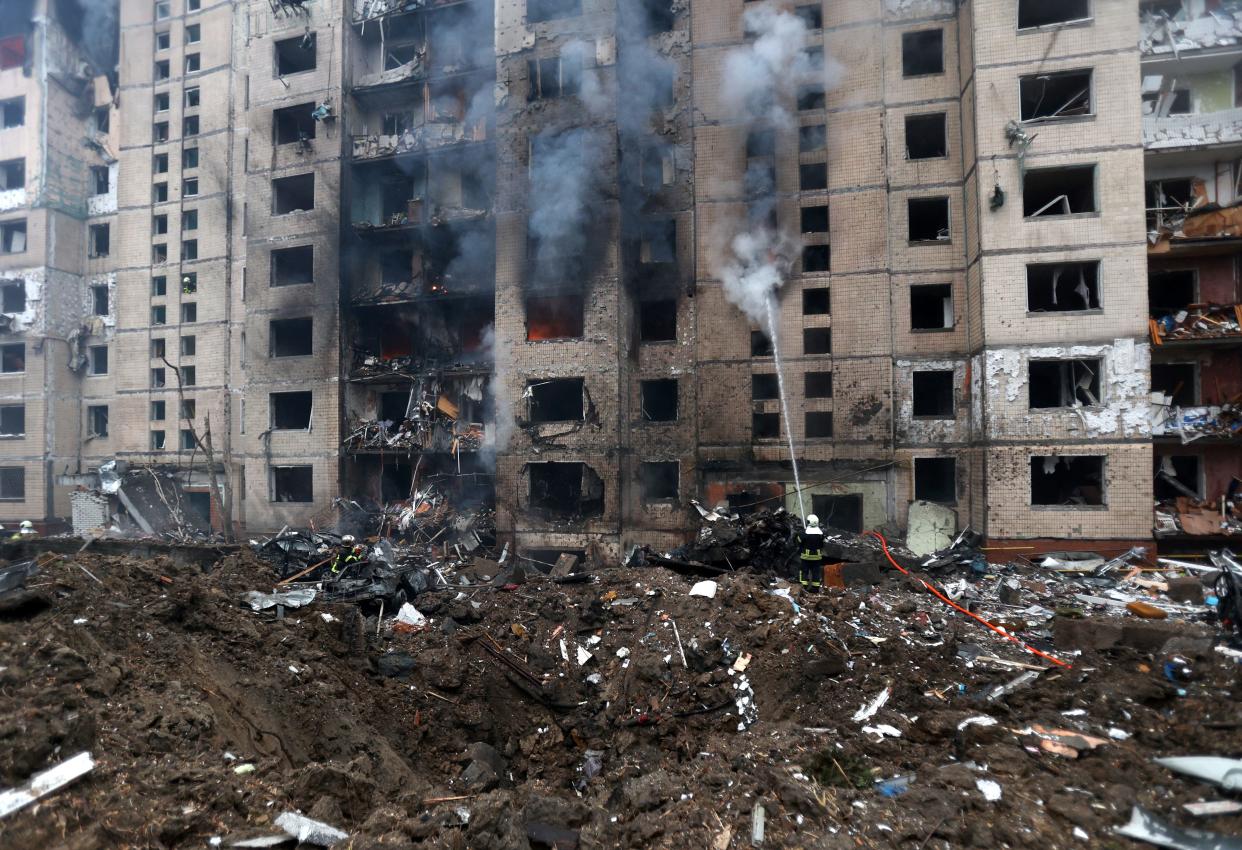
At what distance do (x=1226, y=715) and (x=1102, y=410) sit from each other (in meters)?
12.7

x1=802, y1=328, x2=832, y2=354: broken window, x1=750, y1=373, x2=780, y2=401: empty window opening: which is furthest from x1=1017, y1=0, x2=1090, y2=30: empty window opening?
x1=750, y1=373, x2=780, y2=401: empty window opening

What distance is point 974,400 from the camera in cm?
1678

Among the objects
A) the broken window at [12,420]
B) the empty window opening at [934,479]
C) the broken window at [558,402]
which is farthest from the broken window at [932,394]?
the broken window at [12,420]

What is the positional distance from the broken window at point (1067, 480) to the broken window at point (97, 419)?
35.3 m

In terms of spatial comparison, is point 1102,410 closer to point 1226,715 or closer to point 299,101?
point 1226,715

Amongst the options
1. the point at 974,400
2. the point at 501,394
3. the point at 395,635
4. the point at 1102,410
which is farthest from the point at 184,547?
the point at 1102,410

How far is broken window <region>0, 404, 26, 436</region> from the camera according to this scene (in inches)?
1051

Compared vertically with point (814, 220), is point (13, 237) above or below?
above

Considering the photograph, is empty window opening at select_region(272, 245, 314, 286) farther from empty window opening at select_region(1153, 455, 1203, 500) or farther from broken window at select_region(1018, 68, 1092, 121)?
empty window opening at select_region(1153, 455, 1203, 500)

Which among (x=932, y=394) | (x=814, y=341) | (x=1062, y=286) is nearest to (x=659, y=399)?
(x=814, y=341)

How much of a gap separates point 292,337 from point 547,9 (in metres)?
14.8

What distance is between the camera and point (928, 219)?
18547 mm

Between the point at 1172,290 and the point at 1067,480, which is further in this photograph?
the point at 1172,290

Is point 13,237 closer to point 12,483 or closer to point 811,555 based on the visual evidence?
point 12,483
